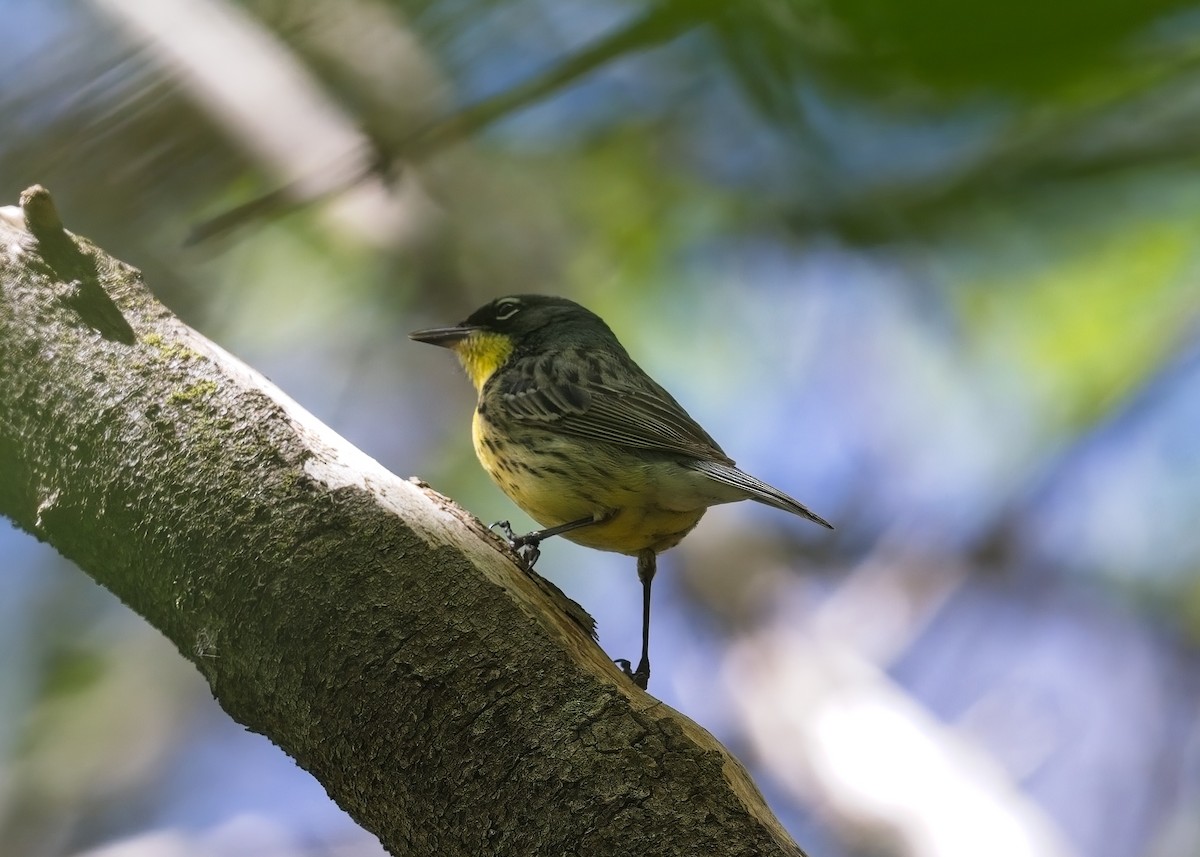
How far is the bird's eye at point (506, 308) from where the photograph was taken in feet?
21.0

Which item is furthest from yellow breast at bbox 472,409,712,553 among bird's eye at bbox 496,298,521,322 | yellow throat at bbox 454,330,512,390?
bird's eye at bbox 496,298,521,322

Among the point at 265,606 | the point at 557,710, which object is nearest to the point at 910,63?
the point at 557,710

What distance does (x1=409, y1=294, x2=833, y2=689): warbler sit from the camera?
481 centimetres

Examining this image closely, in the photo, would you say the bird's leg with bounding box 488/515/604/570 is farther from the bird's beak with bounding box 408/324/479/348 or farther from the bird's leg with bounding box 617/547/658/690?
the bird's beak with bounding box 408/324/479/348

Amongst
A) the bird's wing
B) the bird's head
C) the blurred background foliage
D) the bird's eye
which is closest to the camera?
the blurred background foliage

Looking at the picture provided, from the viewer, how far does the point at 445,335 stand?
6203mm

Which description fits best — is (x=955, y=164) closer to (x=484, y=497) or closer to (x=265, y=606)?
(x=265, y=606)

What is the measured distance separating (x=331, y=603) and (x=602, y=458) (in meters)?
2.69

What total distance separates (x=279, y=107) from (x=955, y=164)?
11.7 ft

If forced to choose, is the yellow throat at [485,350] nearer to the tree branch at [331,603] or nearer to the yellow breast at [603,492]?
the yellow breast at [603,492]

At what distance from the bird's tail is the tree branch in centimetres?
174

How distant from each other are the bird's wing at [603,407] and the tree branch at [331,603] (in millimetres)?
2323

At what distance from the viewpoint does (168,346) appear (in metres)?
2.73

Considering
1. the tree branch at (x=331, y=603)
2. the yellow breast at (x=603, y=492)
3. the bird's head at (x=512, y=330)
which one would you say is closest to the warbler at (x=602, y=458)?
the yellow breast at (x=603, y=492)
